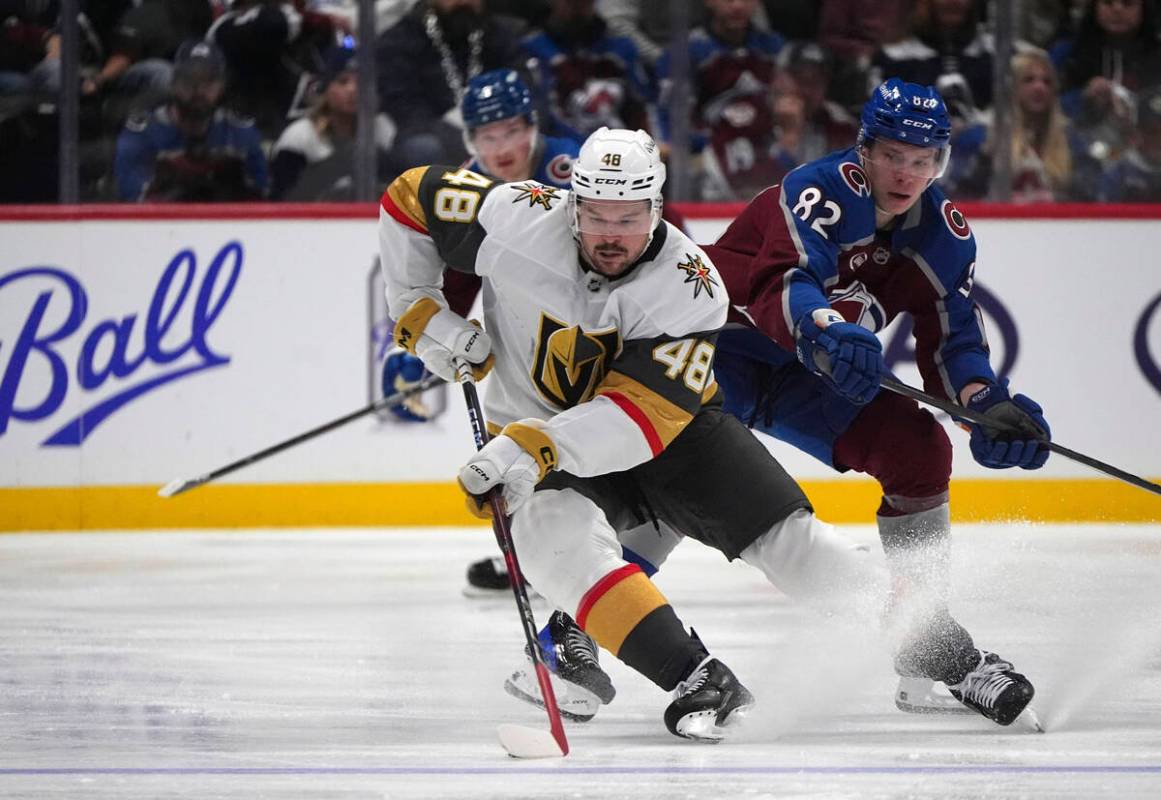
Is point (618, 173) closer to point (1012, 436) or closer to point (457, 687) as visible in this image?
point (1012, 436)

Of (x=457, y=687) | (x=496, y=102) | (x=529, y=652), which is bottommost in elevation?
(x=457, y=687)

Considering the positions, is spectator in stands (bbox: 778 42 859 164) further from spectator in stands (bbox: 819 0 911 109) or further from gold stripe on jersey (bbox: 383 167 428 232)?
gold stripe on jersey (bbox: 383 167 428 232)

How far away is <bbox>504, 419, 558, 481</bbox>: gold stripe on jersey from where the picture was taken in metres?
2.79

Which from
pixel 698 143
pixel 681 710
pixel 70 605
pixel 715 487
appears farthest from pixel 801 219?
pixel 698 143

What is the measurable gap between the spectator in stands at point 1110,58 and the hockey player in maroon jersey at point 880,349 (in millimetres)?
2975

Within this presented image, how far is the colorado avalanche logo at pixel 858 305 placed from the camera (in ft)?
11.0

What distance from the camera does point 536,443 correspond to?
110 inches

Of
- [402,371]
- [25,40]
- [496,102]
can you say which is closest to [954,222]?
[496,102]

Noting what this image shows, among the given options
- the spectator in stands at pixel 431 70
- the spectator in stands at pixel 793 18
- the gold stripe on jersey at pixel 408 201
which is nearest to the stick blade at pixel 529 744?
the gold stripe on jersey at pixel 408 201

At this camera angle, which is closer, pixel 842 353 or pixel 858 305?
pixel 842 353

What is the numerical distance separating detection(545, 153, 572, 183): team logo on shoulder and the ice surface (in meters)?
1.07

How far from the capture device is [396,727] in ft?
9.80

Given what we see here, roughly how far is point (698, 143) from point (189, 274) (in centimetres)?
171

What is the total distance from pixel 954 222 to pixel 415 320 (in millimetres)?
980
